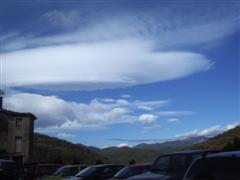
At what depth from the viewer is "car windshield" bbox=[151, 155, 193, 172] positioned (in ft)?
48.0

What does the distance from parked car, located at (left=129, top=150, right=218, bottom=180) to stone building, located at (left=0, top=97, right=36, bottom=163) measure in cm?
5344

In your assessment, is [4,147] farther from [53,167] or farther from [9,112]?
[53,167]

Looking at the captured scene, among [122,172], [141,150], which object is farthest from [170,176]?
[141,150]

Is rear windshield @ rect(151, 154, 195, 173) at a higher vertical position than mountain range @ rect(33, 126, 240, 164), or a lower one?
lower

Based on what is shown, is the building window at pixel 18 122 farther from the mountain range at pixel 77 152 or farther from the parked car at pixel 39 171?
the parked car at pixel 39 171

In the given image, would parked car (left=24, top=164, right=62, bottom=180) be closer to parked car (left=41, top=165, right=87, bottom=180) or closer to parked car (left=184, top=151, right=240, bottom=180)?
parked car (left=41, top=165, right=87, bottom=180)

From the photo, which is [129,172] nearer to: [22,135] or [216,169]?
[216,169]

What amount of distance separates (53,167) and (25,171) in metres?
2.04

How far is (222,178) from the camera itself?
9008mm

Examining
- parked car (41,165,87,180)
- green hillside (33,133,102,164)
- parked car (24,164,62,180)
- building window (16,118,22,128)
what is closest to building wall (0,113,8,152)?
building window (16,118,22,128)

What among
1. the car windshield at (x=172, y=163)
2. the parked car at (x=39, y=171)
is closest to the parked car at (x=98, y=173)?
the car windshield at (x=172, y=163)

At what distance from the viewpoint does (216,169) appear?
30.4 ft

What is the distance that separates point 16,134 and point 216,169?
6119 cm

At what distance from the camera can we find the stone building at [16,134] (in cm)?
6762
